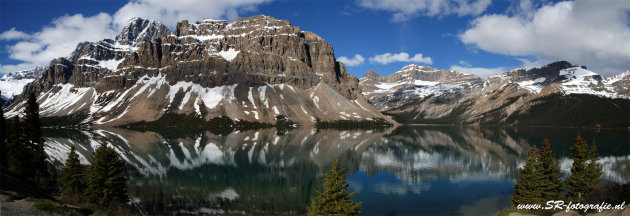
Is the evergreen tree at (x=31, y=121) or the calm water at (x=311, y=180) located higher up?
the evergreen tree at (x=31, y=121)

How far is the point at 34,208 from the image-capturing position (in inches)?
819

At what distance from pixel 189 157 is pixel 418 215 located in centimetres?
6349

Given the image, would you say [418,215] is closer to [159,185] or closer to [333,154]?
[159,185]

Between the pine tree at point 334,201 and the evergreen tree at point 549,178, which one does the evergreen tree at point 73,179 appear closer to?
the pine tree at point 334,201

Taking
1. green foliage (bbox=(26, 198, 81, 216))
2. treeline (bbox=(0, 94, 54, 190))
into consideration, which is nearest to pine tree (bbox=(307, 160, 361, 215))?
green foliage (bbox=(26, 198, 81, 216))

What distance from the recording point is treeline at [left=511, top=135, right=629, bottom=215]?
3372cm

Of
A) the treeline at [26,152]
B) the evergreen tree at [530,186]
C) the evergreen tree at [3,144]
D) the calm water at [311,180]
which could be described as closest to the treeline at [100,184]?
the calm water at [311,180]

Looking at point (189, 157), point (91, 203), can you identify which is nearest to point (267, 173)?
point (189, 157)

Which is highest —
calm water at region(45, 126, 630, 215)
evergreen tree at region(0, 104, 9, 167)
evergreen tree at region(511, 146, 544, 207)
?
evergreen tree at region(0, 104, 9, 167)

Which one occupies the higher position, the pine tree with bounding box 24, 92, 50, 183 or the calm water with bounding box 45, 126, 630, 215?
the pine tree with bounding box 24, 92, 50, 183

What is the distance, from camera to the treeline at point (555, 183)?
1328 inches

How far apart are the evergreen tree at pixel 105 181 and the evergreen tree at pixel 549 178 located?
40.2m

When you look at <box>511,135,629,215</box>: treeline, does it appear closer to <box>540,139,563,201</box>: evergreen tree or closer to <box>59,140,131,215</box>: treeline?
<box>540,139,563,201</box>: evergreen tree

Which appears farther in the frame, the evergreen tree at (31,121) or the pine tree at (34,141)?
the evergreen tree at (31,121)
